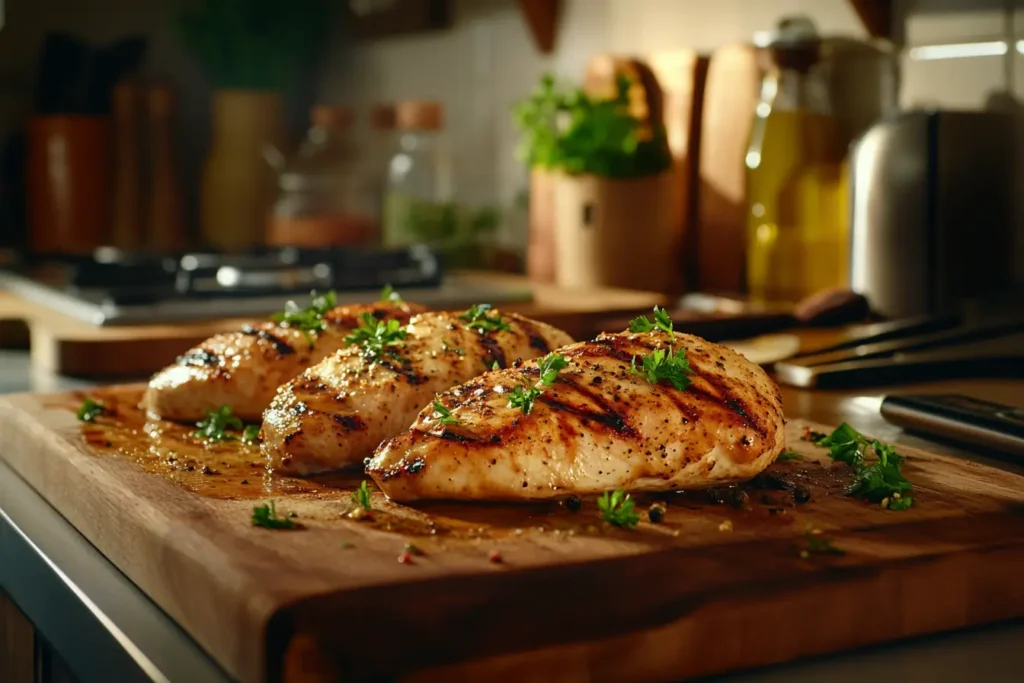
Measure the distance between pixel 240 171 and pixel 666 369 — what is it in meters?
2.99

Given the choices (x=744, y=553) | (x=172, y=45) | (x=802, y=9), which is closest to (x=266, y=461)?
(x=744, y=553)

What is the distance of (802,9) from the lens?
2277 mm

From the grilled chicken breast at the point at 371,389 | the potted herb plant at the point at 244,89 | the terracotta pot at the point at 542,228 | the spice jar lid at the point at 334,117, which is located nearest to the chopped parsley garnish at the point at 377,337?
the grilled chicken breast at the point at 371,389

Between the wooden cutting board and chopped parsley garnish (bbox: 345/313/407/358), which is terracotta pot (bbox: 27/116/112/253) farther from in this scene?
the wooden cutting board

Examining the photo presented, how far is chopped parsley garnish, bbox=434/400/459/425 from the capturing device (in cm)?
96

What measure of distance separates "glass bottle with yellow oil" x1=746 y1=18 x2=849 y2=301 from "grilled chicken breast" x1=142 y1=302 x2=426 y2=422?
980mm

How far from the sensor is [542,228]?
2850 mm

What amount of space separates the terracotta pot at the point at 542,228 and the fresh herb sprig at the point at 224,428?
1568mm

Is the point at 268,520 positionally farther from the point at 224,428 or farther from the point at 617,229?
the point at 617,229

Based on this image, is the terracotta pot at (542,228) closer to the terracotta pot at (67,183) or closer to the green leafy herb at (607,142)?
the green leafy herb at (607,142)

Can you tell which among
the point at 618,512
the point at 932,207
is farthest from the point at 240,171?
the point at 618,512

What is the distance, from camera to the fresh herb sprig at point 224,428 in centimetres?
122

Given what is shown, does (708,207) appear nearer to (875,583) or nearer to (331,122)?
(331,122)

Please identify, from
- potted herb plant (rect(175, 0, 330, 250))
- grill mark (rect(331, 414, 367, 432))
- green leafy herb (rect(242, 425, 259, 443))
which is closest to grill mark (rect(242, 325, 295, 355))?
green leafy herb (rect(242, 425, 259, 443))
